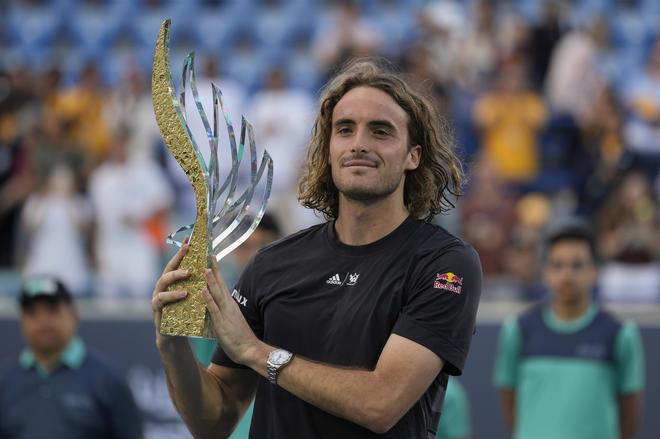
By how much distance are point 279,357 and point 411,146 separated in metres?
0.67

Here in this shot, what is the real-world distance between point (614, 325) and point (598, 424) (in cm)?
50

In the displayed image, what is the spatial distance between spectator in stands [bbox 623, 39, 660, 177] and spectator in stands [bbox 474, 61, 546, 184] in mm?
804

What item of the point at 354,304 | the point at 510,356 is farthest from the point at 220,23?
the point at 354,304

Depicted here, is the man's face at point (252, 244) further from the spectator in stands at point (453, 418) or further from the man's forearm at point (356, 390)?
the man's forearm at point (356, 390)

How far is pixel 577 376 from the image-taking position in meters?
5.72

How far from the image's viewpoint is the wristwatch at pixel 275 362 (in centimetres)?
275

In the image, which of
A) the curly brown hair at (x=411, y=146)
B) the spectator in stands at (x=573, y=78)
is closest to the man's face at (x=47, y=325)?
the curly brown hair at (x=411, y=146)

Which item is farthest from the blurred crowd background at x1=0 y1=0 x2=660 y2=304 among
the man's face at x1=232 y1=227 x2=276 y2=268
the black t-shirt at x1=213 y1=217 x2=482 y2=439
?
the black t-shirt at x1=213 y1=217 x2=482 y2=439

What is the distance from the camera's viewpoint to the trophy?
9.07ft

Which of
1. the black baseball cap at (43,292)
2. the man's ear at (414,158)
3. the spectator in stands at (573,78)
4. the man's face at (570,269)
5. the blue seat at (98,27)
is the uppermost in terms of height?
the blue seat at (98,27)

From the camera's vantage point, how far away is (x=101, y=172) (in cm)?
937

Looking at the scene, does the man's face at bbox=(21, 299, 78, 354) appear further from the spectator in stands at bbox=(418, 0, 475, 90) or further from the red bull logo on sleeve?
the spectator in stands at bbox=(418, 0, 475, 90)

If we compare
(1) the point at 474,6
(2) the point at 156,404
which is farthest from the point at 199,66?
(2) the point at 156,404

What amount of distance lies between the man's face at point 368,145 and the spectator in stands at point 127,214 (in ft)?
18.2
